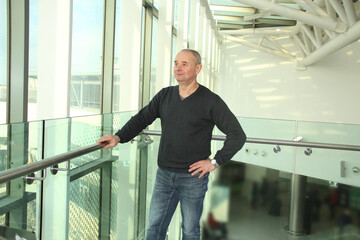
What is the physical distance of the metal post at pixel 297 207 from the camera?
3.42 meters

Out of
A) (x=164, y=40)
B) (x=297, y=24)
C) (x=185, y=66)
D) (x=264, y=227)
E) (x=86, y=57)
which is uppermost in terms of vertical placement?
(x=297, y=24)

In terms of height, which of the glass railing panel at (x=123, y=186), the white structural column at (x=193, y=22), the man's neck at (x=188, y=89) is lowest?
the glass railing panel at (x=123, y=186)

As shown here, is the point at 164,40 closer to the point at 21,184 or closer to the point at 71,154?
the point at 71,154

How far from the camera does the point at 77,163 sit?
2.41 metres

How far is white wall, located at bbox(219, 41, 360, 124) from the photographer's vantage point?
17.1 meters

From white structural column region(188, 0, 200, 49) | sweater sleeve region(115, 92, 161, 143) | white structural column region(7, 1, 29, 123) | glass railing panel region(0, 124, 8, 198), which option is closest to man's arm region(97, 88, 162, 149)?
sweater sleeve region(115, 92, 161, 143)

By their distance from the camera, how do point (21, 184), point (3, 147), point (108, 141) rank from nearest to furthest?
1. point (3, 147)
2. point (21, 184)
3. point (108, 141)

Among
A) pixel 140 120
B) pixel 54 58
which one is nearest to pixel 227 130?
pixel 140 120

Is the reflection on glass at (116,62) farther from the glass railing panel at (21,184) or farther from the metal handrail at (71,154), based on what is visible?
the glass railing panel at (21,184)

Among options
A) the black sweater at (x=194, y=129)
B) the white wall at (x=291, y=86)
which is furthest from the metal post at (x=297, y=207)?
the white wall at (x=291, y=86)

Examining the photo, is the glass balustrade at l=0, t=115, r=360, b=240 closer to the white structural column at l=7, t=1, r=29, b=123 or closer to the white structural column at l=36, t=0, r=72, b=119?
the white structural column at l=36, t=0, r=72, b=119

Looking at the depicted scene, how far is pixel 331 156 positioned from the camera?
3.53 meters

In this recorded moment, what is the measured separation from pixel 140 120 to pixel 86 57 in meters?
2.73

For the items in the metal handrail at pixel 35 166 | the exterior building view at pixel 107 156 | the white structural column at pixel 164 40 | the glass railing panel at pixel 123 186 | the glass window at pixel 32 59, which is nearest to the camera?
the metal handrail at pixel 35 166
